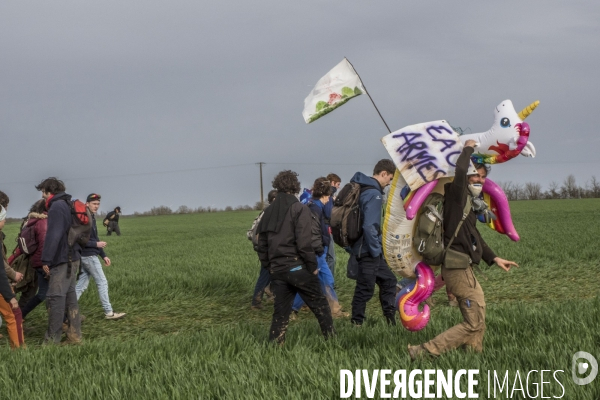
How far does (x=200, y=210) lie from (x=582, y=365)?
92625 millimetres

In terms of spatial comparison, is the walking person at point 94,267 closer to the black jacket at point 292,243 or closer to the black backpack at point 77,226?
the black backpack at point 77,226

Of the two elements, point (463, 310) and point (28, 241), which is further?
point (28, 241)

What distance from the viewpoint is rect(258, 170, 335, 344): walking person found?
6.17 m

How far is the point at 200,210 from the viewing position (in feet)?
313

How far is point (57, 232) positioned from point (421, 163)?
493cm

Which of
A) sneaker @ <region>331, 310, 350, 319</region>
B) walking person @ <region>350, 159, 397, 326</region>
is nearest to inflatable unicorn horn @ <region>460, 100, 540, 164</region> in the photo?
walking person @ <region>350, 159, 397, 326</region>

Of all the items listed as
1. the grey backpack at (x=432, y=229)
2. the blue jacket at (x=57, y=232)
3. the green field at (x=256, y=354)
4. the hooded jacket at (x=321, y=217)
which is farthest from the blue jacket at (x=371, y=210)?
the blue jacket at (x=57, y=232)

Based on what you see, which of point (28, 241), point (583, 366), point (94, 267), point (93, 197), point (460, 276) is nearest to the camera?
point (583, 366)

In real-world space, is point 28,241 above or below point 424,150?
below

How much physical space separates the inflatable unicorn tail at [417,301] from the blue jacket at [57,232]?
463cm

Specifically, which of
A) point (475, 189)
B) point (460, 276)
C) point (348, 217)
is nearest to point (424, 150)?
point (475, 189)

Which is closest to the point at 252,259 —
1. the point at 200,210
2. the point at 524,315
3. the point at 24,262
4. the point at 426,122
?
the point at 24,262

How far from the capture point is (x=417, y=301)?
5.31m

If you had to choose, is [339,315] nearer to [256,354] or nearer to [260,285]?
[260,285]
